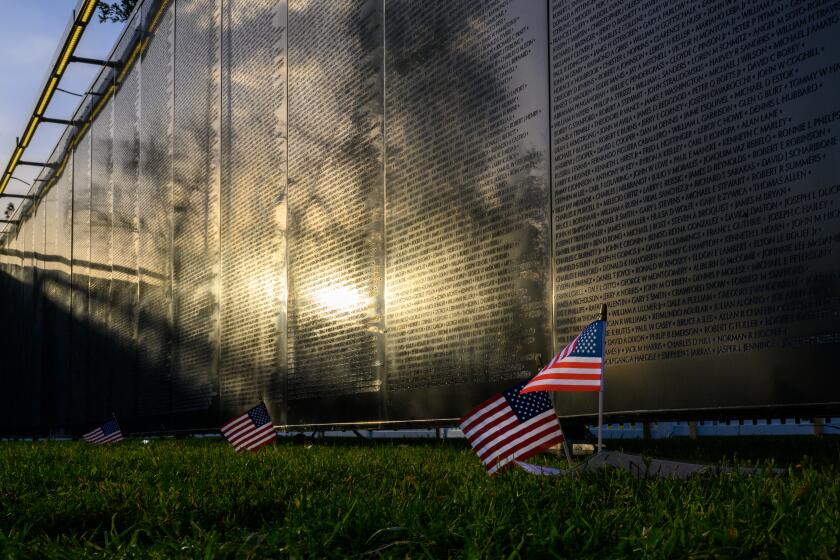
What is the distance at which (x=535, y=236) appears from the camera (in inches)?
336

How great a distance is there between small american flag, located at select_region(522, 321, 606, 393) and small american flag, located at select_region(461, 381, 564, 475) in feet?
0.76

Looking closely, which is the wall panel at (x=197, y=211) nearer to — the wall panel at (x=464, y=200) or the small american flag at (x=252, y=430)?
the small american flag at (x=252, y=430)

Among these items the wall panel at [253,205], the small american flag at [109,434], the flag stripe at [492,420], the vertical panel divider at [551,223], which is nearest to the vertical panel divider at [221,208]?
the wall panel at [253,205]

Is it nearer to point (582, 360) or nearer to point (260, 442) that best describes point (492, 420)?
point (582, 360)

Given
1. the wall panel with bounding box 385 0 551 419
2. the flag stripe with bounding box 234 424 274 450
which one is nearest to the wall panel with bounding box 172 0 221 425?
the flag stripe with bounding box 234 424 274 450

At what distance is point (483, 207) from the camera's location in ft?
30.5

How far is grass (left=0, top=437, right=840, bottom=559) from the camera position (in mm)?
2910

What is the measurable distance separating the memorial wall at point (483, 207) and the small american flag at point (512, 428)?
1678 millimetres

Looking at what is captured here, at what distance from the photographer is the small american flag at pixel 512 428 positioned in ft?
18.1

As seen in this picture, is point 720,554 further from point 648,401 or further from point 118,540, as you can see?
point 648,401

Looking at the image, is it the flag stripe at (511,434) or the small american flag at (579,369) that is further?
the flag stripe at (511,434)

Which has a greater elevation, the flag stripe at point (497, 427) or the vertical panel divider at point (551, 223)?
the vertical panel divider at point (551, 223)

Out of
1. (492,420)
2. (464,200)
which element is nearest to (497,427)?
(492,420)

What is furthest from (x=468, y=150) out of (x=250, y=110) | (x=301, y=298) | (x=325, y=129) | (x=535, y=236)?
(x=250, y=110)
